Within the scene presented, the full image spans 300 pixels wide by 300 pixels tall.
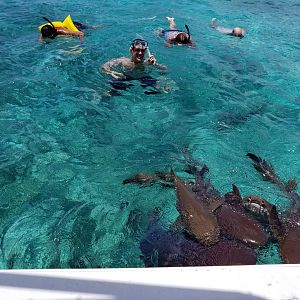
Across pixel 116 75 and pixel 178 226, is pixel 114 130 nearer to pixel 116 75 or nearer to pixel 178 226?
pixel 116 75

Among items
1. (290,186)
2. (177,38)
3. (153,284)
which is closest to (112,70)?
(177,38)

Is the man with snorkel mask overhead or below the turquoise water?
overhead

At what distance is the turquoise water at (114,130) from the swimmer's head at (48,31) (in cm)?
25

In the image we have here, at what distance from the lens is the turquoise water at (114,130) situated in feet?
14.2

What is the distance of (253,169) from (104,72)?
13.1ft

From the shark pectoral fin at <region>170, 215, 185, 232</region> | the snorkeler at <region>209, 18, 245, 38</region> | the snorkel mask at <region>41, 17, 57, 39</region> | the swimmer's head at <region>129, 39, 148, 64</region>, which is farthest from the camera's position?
the snorkeler at <region>209, 18, 245, 38</region>

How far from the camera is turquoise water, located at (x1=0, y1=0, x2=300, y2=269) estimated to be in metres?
4.32

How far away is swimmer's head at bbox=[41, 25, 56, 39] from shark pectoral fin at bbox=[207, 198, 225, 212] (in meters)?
7.09

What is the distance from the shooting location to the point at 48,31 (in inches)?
366

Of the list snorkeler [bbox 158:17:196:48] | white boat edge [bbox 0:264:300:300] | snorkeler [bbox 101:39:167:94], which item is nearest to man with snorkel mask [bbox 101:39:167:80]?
snorkeler [bbox 101:39:167:94]

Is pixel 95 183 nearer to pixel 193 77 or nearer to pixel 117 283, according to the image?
pixel 117 283

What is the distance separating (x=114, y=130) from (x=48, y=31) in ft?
14.9

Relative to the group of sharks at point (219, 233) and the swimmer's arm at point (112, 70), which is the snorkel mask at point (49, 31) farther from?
the group of sharks at point (219, 233)

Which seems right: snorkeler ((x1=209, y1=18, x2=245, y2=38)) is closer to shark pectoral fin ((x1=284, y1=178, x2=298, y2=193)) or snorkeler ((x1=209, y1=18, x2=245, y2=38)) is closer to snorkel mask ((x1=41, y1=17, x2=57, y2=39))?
snorkel mask ((x1=41, y1=17, x2=57, y2=39))
